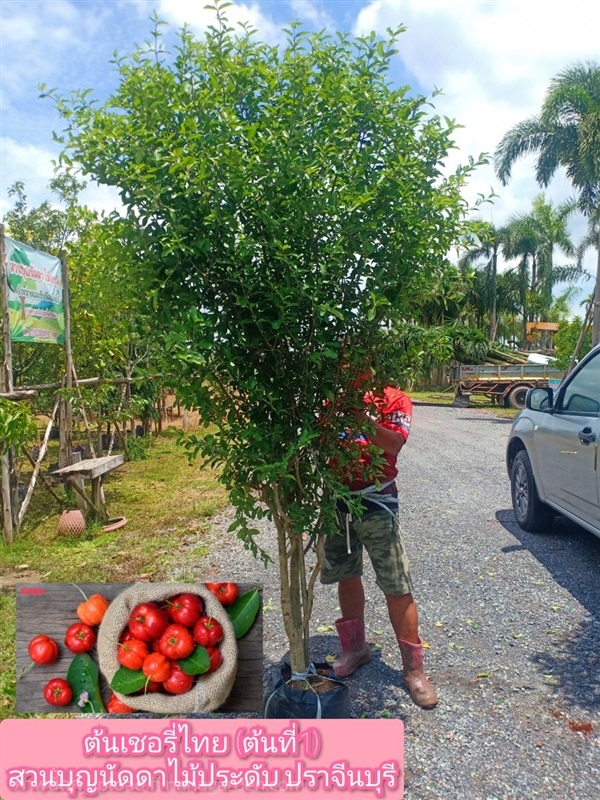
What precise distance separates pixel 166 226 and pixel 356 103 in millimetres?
798

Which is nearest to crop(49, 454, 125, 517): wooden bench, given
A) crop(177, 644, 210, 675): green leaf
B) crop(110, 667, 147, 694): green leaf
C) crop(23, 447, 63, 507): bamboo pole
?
crop(23, 447, 63, 507): bamboo pole

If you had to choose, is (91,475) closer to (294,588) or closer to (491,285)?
(294,588)

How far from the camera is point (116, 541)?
653 centimetres

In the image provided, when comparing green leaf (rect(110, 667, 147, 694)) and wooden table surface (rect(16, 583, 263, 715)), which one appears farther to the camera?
wooden table surface (rect(16, 583, 263, 715))

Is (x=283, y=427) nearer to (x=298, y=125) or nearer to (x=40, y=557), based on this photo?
(x=298, y=125)

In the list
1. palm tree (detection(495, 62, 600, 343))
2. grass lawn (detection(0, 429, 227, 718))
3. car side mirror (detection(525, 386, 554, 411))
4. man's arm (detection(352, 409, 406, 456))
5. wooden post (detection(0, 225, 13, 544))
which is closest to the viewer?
man's arm (detection(352, 409, 406, 456))

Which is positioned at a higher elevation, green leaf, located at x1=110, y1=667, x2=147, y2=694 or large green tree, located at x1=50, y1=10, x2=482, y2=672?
large green tree, located at x1=50, y1=10, x2=482, y2=672

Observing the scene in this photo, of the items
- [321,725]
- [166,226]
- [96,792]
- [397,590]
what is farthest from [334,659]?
[166,226]

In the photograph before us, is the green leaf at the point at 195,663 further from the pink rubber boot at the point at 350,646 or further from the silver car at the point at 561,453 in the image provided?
the silver car at the point at 561,453

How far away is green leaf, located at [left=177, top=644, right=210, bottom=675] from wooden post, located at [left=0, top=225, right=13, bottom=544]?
4234 mm

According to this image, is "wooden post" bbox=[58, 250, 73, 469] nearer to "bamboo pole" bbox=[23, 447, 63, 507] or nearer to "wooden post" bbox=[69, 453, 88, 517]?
"wooden post" bbox=[69, 453, 88, 517]

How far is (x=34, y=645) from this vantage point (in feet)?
8.84

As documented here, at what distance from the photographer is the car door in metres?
4.82

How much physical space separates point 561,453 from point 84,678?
4098mm
